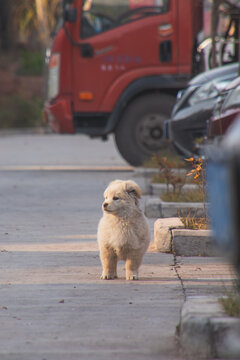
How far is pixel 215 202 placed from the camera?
3.59 metres

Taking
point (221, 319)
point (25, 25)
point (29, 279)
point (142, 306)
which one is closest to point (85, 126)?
point (29, 279)

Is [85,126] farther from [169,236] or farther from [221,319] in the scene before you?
[221,319]

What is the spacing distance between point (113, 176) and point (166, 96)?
174cm

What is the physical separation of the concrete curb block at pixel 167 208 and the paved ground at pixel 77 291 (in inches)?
25.9

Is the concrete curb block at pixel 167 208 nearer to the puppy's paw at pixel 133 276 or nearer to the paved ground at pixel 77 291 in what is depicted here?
the paved ground at pixel 77 291

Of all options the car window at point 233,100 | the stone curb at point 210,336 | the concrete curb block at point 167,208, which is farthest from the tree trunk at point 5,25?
the stone curb at point 210,336

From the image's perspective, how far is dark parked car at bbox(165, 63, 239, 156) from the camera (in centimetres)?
1242

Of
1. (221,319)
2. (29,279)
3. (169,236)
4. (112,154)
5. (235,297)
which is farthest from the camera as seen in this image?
(112,154)

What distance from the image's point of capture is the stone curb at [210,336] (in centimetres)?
436

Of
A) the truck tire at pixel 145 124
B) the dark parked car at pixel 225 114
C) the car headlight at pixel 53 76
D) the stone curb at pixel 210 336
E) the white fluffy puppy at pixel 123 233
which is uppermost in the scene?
the stone curb at pixel 210 336

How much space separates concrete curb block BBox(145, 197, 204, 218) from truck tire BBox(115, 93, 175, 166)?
16.3 feet

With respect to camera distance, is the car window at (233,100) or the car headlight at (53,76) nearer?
the car window at (233,100)

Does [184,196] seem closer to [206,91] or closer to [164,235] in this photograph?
[164,235]

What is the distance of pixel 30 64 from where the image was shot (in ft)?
143
